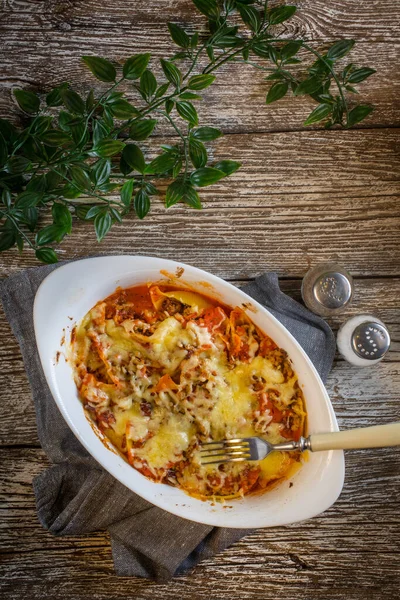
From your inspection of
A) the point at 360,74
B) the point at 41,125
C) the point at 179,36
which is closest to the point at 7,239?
the point at 41,125

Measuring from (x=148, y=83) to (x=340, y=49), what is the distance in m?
0.68

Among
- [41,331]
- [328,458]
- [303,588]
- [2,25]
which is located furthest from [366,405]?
[2,25]

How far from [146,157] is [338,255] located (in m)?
0.78

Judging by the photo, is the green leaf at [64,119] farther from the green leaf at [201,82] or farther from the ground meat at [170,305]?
the ground meat at [170,305]

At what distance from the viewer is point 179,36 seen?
187cm

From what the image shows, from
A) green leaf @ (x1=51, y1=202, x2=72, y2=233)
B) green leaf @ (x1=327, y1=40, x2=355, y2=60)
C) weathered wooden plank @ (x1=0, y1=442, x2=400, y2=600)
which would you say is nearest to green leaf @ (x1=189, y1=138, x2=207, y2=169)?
green leaf @ (x1=51, y1=202, x2=72, y2=233)

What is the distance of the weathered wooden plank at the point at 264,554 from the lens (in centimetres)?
210

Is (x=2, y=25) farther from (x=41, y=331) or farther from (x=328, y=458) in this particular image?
(x=328, y=458)

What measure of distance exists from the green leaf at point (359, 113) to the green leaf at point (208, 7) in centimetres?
56

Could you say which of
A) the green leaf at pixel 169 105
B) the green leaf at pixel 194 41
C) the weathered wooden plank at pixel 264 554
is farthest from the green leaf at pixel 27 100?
the weathered wooden plank at pixel 264 554

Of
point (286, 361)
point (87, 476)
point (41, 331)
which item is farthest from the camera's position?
point (87, 476)

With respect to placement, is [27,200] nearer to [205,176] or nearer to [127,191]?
[127,191]

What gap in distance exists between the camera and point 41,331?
1.71 meters

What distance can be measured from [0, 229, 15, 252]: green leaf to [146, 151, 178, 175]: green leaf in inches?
19.8
